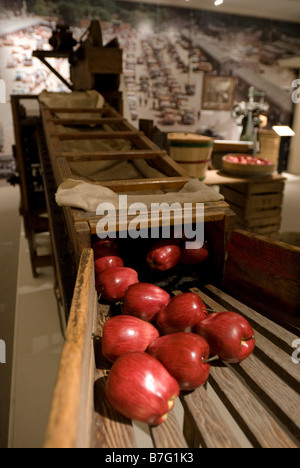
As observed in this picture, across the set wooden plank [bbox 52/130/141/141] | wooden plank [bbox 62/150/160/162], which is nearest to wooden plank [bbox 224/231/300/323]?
wooden plank [bbox 62/150/160/162]

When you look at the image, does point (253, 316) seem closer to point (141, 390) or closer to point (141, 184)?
point (141, 390)

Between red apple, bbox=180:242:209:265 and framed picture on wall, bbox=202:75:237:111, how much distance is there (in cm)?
963

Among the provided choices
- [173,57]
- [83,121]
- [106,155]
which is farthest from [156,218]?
[173,57]

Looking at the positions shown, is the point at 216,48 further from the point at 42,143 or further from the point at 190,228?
the point at 190,228

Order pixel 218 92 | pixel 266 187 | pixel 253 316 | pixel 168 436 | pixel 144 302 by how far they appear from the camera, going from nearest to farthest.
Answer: pixel 168 436
pixel 144 302
pixel 253 316
pixel 266 187
pixel 218 92

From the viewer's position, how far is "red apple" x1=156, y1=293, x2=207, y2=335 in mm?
1413

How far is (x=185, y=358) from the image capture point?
115cm

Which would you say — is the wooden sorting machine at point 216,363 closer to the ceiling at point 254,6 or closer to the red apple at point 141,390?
the red apple at point 141,390

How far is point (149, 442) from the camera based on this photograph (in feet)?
6.38

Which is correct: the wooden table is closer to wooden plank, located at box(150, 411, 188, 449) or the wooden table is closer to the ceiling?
wooden plank, located at box(150, 411, 188, 449)

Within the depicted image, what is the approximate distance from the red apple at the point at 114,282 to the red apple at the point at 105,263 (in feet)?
0.32

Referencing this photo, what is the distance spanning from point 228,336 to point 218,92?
35.3ft

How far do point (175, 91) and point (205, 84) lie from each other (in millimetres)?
1051
